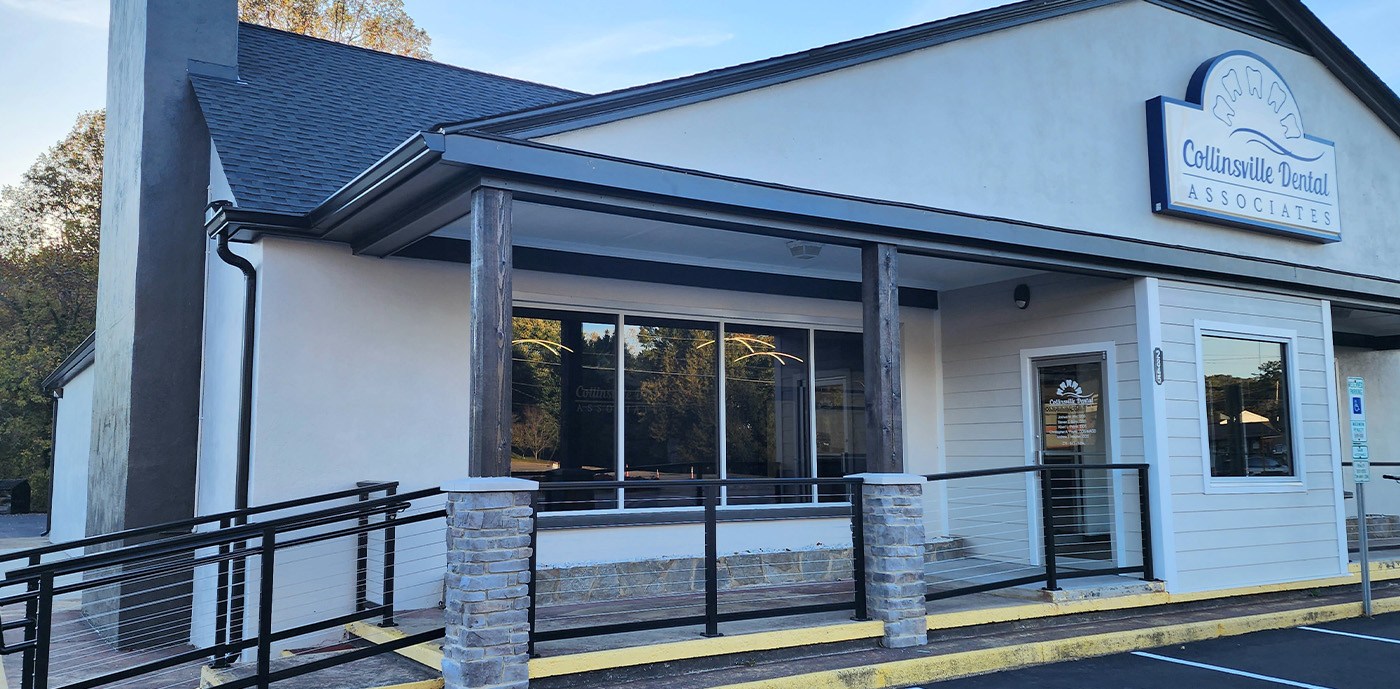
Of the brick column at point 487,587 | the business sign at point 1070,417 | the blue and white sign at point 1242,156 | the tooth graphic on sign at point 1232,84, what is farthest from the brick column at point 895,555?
the tooth graphic on sign at point 1232,84

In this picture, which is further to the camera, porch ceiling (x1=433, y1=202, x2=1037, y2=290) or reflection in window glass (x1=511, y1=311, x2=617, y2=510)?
reflection in window glass (x1=511, y1=311, x2=617, y2=510)

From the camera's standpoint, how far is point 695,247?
878 cm

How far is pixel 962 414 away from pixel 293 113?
738 centimetres

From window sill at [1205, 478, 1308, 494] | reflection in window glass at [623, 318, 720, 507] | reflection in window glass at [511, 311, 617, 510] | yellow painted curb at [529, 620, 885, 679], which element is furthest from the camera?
window sill at [1205, 478, 1308, 494]

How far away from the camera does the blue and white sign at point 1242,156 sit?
32.3 feet

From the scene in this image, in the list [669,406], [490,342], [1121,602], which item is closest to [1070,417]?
[1121,602]

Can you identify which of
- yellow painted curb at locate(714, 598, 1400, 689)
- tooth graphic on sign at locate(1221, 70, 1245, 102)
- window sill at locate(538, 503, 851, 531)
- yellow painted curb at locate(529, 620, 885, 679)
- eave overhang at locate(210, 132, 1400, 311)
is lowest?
yellow painted curb at locate(714, 598, 1400, 689)

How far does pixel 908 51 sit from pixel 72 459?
13.9 meters

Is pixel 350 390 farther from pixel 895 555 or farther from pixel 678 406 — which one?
pixel 895 555

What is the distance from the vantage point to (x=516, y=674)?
558 cm

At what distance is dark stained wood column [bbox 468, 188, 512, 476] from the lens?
5707mm

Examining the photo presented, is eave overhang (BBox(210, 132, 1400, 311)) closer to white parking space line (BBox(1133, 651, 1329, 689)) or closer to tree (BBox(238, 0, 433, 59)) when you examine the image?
white parking space line (BBox(1133, 651, 1329, 689))

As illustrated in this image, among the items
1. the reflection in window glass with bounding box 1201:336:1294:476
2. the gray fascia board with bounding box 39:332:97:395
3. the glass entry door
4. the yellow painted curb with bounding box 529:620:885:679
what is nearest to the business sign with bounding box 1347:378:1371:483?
the reflection in window glass with bounding box 1201:336:1294:476

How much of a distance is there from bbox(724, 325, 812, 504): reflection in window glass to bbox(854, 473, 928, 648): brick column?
240 cm
